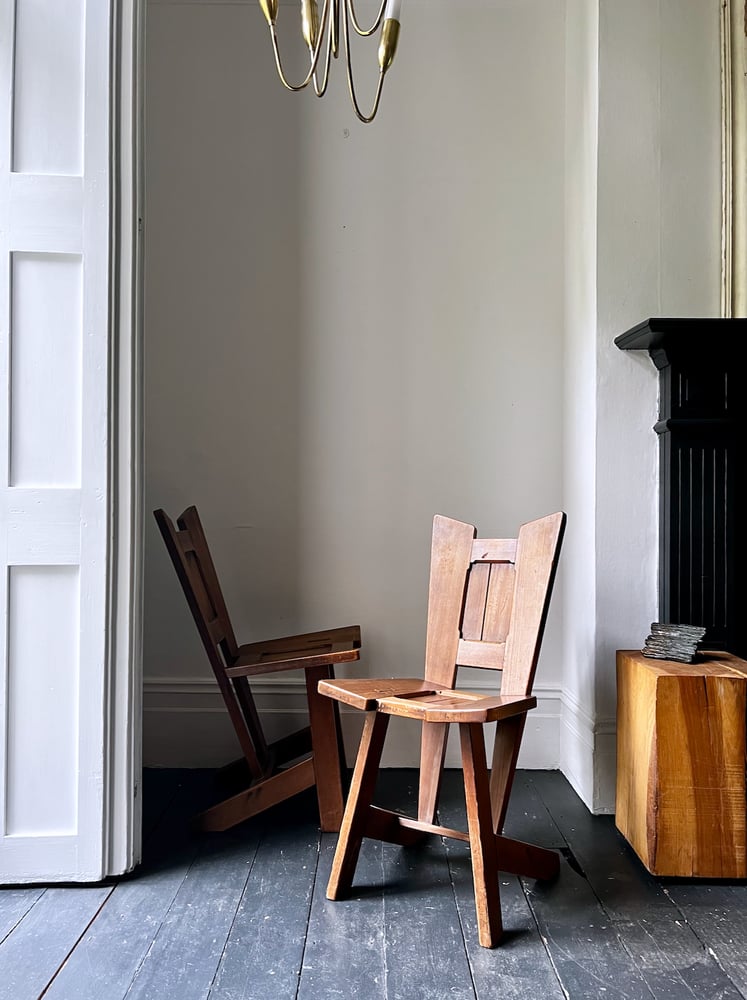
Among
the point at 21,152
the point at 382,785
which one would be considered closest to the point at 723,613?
the point at 382,785

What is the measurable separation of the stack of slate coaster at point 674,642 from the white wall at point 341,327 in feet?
2.17

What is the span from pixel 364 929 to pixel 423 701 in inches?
20.5

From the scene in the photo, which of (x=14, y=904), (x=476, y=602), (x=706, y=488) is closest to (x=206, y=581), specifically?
(x=476, y=602)

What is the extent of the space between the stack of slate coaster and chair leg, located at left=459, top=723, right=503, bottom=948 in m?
0.68

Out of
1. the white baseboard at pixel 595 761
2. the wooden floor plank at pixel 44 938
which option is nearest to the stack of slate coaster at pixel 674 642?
the white baseboard at pixel 595 761

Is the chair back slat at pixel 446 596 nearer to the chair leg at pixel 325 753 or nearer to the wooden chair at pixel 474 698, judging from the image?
the wooden chair at pixel 474 698

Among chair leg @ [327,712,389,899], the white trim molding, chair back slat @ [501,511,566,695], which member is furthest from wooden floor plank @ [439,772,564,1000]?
the white trim molding

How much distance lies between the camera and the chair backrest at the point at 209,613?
2.36 meters

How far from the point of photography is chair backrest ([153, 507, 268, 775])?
2.36m

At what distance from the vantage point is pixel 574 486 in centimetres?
285

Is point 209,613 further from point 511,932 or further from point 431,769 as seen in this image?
point 511,932

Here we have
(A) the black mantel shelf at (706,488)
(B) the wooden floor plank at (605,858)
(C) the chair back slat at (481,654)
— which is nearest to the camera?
(B) the wooden floor plank at (605,858)

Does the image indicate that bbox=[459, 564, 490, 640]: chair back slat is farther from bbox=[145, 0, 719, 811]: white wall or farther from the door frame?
the door frame

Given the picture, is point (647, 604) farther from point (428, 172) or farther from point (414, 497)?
point (428, 172)
